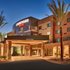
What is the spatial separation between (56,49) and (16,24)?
43016 millimetres

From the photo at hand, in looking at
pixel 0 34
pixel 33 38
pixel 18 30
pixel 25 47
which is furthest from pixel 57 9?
pixel 18 30

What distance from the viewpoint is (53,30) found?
74.9 meters

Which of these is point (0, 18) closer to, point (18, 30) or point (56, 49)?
point (56, 49)

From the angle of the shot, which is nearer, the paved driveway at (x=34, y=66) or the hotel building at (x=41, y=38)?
the paved driveway at (x=34, y=66)

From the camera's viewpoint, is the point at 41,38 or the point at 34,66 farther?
the point at 41,38

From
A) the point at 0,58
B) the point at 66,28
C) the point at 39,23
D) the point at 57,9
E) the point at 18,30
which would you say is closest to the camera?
the point at 57,9

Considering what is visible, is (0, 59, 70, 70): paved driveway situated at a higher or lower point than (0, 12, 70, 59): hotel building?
lower

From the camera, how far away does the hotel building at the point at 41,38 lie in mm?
52406

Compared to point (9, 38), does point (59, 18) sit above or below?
above

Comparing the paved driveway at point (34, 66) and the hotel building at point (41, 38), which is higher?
A: the hotel building at point (41, 38)

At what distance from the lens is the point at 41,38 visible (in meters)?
46.8

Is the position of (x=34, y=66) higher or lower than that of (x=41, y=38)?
lower

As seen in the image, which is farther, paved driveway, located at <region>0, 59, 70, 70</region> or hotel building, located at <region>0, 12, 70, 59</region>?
hotel building, located at <region>0, 12, 70, 59</region>

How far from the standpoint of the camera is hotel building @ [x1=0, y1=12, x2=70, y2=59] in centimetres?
5241
